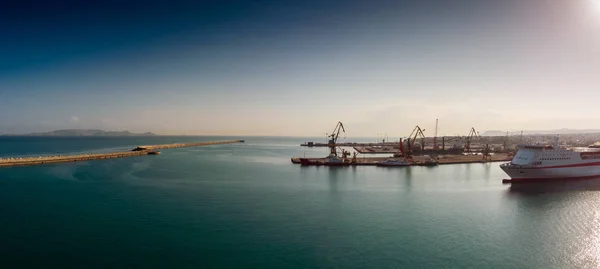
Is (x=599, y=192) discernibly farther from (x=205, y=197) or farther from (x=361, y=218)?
(x=205, y=197)

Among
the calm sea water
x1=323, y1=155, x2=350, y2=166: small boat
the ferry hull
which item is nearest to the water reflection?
the calm sea water

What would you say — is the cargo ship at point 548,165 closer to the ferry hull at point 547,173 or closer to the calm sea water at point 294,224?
the ferry hull at point 547,173

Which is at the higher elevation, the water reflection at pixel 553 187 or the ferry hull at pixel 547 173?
the ferry hull at pixel 547 173

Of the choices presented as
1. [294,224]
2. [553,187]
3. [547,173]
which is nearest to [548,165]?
[547,173]

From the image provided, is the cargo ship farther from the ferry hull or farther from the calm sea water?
the calm sea water

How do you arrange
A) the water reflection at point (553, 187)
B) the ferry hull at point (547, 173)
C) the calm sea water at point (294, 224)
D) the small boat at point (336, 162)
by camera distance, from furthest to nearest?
the small boat at point (336, 162), the ferry hull at point (547, 173), the water reflection at point (553, 187), the calm sea water at point (294, 224)

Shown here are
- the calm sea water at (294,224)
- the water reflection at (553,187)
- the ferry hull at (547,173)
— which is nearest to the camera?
the calm sea water at (294,224)

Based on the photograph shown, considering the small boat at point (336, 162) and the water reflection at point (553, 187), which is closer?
the water reflection at point (553, 187)

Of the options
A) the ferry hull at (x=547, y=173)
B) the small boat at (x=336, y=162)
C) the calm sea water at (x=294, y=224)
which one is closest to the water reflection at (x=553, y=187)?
the calm sea water at (x=294, y=224)
